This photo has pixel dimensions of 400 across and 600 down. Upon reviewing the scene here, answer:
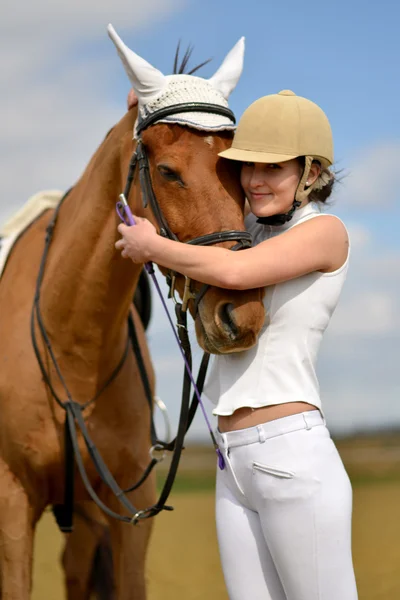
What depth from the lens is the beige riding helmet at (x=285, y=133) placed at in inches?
99.0

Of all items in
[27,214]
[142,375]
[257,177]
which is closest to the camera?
[257,177]

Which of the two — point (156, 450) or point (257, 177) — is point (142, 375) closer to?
point (156, 450)

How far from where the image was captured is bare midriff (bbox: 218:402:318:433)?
8.08ft

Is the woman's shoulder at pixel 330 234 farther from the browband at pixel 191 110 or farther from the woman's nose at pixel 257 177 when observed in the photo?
the browband at pixel 191 110

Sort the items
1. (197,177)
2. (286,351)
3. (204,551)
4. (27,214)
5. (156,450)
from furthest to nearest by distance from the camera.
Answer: (204,551) < (27,214) < (156,450) < (197,177) < (286,351)

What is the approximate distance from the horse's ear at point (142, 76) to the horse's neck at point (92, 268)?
0.36 metres

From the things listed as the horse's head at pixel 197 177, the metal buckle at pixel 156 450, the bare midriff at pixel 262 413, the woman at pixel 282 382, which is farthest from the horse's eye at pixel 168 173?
the metal buckle at pixel 156 450

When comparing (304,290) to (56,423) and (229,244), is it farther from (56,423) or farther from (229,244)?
(56,423)

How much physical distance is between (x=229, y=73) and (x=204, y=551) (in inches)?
388

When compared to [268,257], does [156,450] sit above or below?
below

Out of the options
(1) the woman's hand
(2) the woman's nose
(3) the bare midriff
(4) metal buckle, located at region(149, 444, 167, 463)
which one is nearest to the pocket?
(3) the bare midriff

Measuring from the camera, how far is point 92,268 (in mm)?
3592

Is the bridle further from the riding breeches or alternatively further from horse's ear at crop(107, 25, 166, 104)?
the riding breeches

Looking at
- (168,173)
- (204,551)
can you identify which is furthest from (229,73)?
(204,551)
